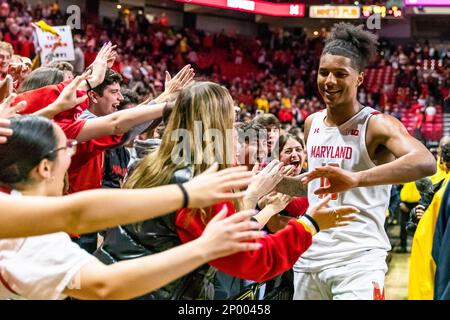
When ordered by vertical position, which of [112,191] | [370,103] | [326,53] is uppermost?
[326,53]

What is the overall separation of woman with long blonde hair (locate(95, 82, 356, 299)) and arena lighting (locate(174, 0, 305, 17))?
59.9 feet

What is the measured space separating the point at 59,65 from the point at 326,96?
2.05m

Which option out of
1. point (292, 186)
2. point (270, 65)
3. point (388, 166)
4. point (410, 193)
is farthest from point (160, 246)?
point (270, 65)

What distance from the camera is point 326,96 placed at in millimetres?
3875

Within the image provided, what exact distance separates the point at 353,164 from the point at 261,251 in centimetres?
140

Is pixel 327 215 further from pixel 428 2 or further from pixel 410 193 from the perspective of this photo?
pixel 428 2

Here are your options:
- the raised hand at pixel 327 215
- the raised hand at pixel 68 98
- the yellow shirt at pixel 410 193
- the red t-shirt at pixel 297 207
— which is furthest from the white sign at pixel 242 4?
the raised hand at pixel 327 215

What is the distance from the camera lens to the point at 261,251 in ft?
8.26

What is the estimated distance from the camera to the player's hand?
10.4ft

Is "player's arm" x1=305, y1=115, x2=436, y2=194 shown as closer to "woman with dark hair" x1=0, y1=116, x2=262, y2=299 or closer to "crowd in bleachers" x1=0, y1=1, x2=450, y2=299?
"crowd in bleachers" x1=0, y1=1, x2=450, y2=299

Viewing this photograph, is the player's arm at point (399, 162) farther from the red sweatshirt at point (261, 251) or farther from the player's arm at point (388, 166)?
the red sweatshirt at point (261, 251)

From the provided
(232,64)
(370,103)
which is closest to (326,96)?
(370,103)

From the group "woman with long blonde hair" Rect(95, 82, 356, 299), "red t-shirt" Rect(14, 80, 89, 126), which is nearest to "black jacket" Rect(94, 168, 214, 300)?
"woman with long blonde hair" Rect(95, 82, 356, 299)
